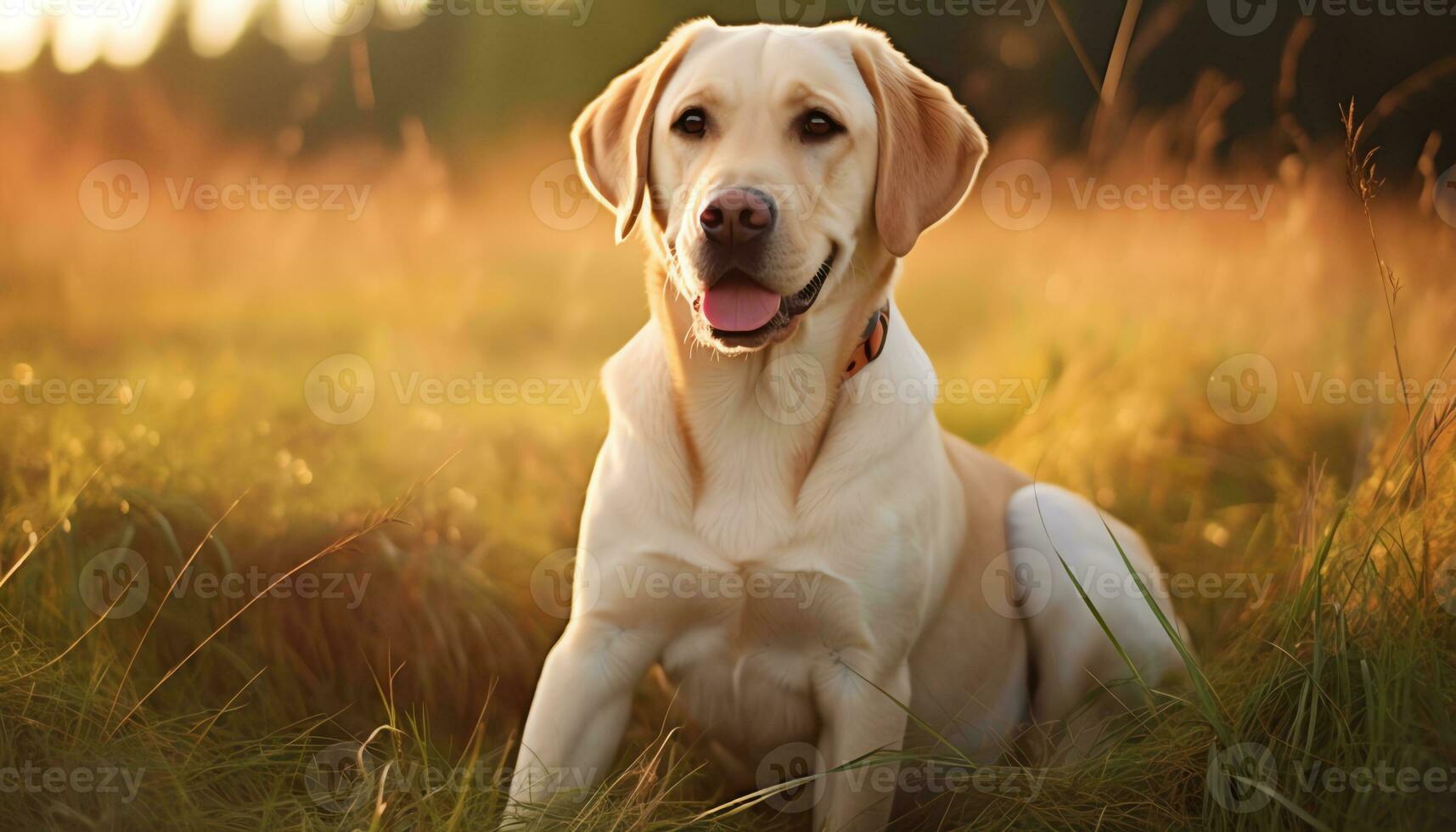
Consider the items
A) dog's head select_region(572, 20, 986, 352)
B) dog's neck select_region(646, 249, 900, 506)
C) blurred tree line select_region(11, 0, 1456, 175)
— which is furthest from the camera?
blurred tree line select_region(11, 0, 1456, 175)

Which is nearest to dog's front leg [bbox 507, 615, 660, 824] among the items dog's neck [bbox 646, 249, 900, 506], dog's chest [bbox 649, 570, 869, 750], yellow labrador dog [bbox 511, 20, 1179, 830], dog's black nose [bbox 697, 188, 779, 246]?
yellow labrador dog [bbox 511, 20, 1179, 830]

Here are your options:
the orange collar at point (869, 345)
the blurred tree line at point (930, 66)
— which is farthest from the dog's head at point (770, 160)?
the blurred tree line at point (930, 66)

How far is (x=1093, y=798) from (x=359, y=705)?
2.00 meters

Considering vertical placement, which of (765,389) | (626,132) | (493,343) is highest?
(626,132)

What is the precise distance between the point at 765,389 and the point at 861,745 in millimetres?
827

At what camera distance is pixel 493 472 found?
3.81m

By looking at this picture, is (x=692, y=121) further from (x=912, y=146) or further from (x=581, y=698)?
(x=581, y=698)

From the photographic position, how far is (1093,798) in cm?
219

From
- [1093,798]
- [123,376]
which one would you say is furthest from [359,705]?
[1093,798]

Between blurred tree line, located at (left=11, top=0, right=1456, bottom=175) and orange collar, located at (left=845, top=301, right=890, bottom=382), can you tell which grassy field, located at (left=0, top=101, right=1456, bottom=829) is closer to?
blurred tree line, located at (left=11, top=0, right=1456, bottom=175)

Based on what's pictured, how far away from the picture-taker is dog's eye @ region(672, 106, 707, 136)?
8.12 ft

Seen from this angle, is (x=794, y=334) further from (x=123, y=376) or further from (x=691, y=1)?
(x=691, y=1)

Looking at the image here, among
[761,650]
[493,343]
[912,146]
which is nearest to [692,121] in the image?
[912,146]

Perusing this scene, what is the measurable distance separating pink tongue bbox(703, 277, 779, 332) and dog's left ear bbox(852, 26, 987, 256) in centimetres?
33
